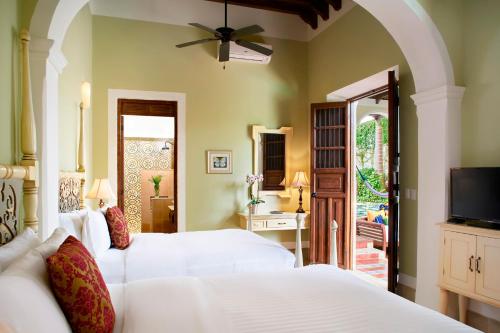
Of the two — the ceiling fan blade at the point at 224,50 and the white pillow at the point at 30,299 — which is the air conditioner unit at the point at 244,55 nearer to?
the ceiling fan blade at the point at 224,50

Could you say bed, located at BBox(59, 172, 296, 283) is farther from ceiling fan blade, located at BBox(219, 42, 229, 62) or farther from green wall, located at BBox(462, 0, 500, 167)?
ceiling fan blade, located at BBox(219, 42, 229, 62)

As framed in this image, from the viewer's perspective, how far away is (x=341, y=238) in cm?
470

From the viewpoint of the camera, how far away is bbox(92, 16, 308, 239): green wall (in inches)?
184

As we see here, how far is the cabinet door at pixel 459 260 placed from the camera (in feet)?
8.22

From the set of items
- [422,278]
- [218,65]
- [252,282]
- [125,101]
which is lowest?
[422,278]

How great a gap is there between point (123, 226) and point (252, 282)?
1.65m

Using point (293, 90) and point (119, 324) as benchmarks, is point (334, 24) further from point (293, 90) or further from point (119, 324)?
point (119, 324)

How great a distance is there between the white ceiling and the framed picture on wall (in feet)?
6.16

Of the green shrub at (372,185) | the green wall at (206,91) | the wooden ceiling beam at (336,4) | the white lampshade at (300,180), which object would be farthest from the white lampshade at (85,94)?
Answer: the green shrub at (372,185)

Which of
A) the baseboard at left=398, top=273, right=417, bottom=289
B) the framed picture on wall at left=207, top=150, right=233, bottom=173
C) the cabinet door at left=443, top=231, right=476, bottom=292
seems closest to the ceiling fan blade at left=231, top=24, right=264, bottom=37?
the framed picture on wall at left=207, top=150, right=233, bottom=173

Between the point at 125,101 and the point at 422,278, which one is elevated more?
the point at 125,101

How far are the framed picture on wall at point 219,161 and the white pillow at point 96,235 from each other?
230 cm

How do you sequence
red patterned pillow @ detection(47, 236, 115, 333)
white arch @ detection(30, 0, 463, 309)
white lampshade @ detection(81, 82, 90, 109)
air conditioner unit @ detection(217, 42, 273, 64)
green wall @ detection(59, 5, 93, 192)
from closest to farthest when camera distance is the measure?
red patterned pillow @ detection(47, 236, 115, 333)
white arch @ detection(30, 0, 463, 309)
green wall @ detection(59, 5, 93, 192)
white lampshade @ detection(81, 82, 90, 109)
air conditioner unit @ detection(217, 42, 273, 64)

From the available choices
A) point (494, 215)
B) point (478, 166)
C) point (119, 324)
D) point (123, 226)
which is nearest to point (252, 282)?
point (119, 324)
